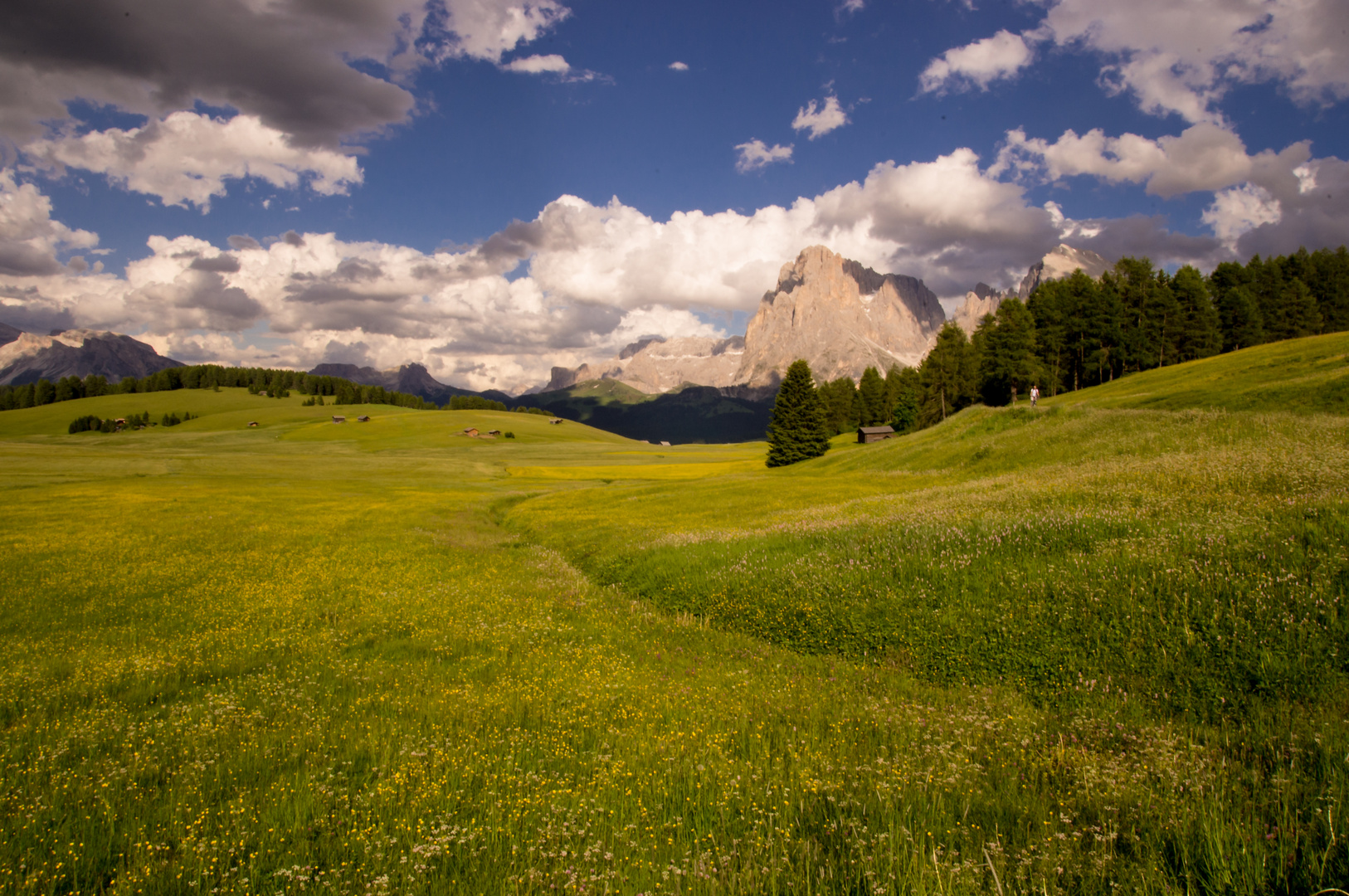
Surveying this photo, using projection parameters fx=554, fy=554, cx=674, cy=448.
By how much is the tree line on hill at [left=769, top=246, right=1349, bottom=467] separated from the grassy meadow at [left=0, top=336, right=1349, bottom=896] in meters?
61.7

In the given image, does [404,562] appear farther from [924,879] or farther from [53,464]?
[53,464]

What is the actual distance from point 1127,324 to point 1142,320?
1.83 meters

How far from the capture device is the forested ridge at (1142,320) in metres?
81.3

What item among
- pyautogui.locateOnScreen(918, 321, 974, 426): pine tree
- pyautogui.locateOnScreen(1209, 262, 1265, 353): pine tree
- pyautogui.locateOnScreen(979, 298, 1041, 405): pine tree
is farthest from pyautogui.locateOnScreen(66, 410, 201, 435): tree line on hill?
pyautogui.locateOnScreen(1209, 262, 1265, 353): pine tree

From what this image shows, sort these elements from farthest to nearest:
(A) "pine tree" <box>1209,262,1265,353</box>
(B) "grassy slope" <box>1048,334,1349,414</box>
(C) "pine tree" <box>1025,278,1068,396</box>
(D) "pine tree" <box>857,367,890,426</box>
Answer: (D) "pine tree" <box>857,367,890,426</box> → (C) "pine tree" <box>1025,278,1068,396</box> → (A) "pine tree" <box>1209,262,1265,353</box> → (B) "grassy slope" <box>1048,334,1349,414</box>

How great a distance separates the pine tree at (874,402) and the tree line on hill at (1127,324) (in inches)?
1253

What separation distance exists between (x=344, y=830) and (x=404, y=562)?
17.5m

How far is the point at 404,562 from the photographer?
70.4 feet

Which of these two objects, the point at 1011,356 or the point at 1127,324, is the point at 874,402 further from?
the point at 1127,324

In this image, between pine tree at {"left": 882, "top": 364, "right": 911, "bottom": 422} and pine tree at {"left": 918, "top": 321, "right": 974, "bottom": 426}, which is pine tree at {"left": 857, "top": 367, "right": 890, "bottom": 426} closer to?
pine tree at {"left": 882, "top": 364, "right": 911, "bottom": 422}

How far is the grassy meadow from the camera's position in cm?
476

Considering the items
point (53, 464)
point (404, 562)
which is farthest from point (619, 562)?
point (53, 464)

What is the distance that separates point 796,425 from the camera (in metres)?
76.4

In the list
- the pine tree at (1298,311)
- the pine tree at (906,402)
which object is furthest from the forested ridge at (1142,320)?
the pine tree at (906,402)
